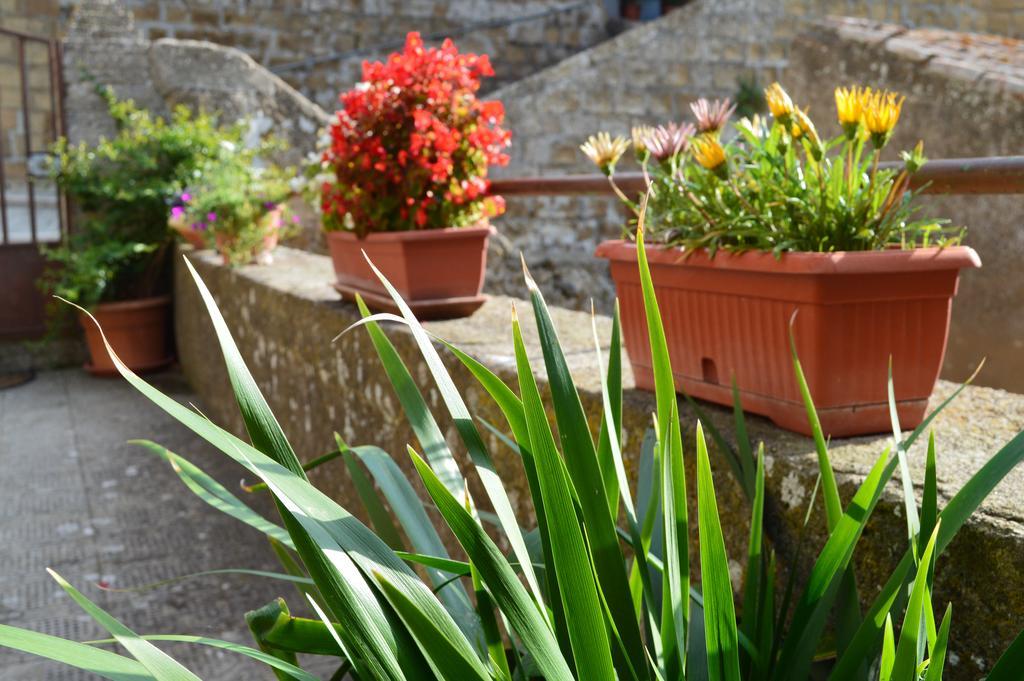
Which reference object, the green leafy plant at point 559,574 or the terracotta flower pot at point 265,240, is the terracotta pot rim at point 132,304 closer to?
the terracotta flower pot at point 265,240

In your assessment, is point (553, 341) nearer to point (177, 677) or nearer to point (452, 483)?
point (452, 483)

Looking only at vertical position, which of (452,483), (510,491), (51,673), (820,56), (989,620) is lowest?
(51,673)

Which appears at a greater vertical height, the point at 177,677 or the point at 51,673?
the point at 177,677

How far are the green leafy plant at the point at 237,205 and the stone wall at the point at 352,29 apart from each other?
383cm

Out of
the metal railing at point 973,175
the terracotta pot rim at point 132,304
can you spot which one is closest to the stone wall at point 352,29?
the terracotta pot rim at point 132,304

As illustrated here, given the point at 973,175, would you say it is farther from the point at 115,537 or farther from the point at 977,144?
the point at 977,144

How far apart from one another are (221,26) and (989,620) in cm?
888

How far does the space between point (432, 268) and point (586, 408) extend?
1144 mm

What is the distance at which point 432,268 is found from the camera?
8.92 feet

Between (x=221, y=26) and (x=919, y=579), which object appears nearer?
(x=919, y=579)

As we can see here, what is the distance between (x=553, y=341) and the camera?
3.08 ft

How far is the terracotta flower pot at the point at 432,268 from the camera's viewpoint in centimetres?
270

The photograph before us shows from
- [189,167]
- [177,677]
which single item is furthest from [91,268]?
[177,677]

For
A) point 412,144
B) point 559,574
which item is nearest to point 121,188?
point 412,144
